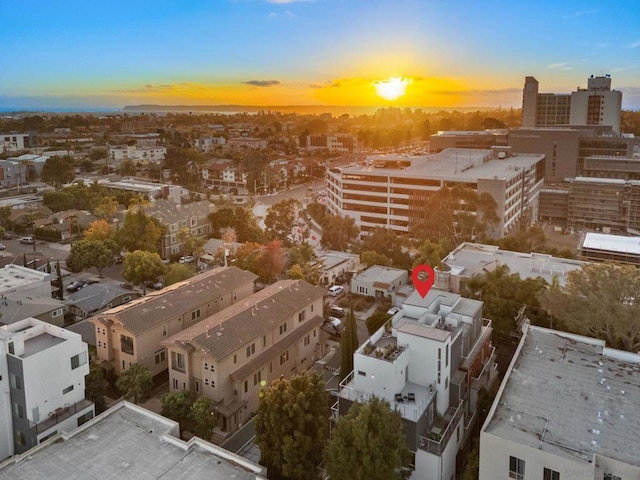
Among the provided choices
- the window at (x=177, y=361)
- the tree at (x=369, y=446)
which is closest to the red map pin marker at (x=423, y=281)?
the tree at (x=369, y=446)

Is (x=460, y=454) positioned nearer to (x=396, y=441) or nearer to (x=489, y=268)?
(x=396, y=441)

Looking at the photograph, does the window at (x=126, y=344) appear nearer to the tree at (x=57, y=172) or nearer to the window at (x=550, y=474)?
the window at (x=550, y=474)

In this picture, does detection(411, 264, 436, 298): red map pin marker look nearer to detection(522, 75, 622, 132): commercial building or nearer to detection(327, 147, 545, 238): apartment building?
detection(327, 147, 545, 238): apartment building

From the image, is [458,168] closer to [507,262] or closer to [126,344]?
[507,262]

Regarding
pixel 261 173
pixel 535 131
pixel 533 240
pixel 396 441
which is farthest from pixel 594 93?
pixel 396 441

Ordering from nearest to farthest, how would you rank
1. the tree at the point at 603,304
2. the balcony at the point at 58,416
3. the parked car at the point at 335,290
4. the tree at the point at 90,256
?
the balcony at the point at 58,416 → the tree at the point at 603,304 → the parked car at the point at 335,290 → the tree at the point at 90,256

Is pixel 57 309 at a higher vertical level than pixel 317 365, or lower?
higher

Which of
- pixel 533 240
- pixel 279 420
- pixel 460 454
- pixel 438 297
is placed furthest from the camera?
pixel 533 240
